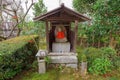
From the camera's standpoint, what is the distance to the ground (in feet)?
16.2

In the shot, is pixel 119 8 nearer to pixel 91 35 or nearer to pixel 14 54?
pixel 91 35

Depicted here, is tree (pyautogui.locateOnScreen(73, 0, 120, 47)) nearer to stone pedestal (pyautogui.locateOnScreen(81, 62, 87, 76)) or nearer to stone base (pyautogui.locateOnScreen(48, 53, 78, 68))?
stone base (pyautogui.locateOnScreen(48, 53, 78, 68))

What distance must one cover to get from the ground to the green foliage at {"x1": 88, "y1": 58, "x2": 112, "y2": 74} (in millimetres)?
164

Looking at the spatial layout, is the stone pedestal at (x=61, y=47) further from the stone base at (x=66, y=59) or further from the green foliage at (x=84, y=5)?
the green foliage at (x=84, y=5)

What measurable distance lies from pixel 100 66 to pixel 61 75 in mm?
1390

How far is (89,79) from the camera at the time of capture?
4.82m

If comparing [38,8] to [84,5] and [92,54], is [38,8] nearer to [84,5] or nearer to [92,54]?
[84,5]

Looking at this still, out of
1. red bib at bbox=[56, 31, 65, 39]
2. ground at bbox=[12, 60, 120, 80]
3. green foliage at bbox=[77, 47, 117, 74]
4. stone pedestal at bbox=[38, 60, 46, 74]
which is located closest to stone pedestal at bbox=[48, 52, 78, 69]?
ground at bbox=[12, 60, 120, 80]

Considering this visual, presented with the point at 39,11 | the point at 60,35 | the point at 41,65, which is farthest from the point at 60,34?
the point at 39,11

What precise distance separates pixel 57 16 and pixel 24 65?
230 centimetres

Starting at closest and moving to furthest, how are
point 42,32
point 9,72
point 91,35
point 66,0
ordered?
1. point 9,72
2. point 91,35
3. point 42,32
4. point 66,0

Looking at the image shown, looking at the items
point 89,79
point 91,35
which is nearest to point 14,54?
point 89,79

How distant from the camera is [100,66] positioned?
509 centimetres

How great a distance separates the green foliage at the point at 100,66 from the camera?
5.09 m
